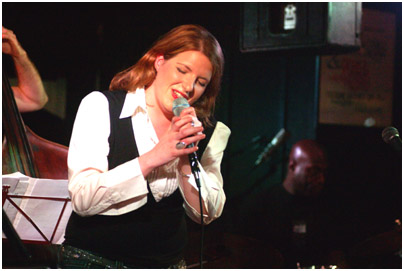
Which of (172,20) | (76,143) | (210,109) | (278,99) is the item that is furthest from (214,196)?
(278,99)

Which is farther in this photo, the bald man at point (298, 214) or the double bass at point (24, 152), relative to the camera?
the bald man at point (298, 214)

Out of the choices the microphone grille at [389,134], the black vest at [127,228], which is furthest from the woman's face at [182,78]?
the microphone grille at [389,134]

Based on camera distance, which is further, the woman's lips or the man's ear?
the man's ear

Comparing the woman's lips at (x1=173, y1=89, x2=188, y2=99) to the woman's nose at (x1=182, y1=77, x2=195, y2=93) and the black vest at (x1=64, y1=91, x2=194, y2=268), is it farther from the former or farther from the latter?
the black vest at (x1=64, y1=91, x2=194, y2=268)

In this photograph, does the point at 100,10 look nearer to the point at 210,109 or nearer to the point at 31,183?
the point at 210,109

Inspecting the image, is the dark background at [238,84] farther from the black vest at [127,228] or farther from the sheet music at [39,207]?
the black vest at [127,228]

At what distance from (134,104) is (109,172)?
0.30 meters

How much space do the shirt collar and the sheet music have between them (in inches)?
12.6

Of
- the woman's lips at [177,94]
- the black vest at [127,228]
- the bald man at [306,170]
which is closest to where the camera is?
the black vest at [127,228]

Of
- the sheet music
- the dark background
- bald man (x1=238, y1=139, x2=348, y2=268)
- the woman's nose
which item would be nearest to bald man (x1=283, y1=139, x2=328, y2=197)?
bald man (x1=238, y1=139, x2=348, y2=268)

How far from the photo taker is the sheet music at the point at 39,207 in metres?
1.95

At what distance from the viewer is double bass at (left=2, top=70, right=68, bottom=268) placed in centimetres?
216

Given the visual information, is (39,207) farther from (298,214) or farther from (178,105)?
(298,214)

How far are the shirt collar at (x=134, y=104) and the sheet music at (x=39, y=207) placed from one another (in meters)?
0.32
